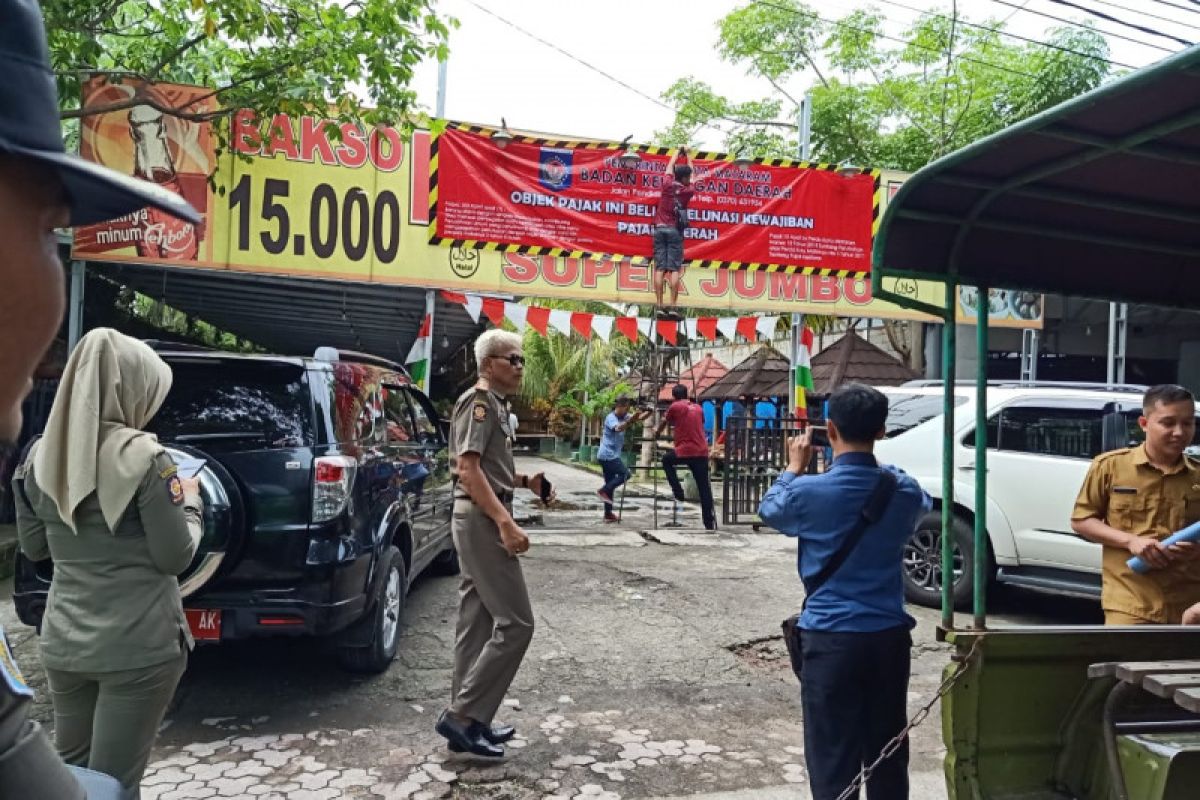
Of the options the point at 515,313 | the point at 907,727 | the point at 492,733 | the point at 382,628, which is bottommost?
the point at 492,733

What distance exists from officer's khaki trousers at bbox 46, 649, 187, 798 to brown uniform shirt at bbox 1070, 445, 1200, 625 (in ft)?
10.9

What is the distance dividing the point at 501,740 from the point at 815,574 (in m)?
1.80

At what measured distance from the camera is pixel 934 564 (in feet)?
21.0

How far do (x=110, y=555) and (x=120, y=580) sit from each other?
0.08 m

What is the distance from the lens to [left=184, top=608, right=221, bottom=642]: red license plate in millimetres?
3801

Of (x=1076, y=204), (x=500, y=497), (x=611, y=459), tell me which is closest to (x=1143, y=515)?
(x=1076, y=204)

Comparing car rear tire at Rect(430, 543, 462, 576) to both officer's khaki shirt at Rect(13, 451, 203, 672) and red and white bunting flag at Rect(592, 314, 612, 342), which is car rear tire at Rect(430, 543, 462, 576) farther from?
officer's khaki shirt at Rect(13, 451, 203, 672)

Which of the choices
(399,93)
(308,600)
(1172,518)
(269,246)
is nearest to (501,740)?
(308,600)

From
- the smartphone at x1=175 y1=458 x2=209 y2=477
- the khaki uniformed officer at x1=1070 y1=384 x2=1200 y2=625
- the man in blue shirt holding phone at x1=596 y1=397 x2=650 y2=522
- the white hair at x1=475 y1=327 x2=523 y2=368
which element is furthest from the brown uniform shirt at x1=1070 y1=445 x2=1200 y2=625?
the man in blue shirt holding phone at x1=596 y1=397 x2=650 y2=522

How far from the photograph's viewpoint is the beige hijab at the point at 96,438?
2.28 m

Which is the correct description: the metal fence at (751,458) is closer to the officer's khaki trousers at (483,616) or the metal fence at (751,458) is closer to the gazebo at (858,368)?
the gazebo at (858,368)

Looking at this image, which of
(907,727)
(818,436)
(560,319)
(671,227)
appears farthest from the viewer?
(560,319)

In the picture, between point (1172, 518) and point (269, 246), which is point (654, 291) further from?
point (1172, 518)

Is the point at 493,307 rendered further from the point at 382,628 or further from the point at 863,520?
the point at 863,520
